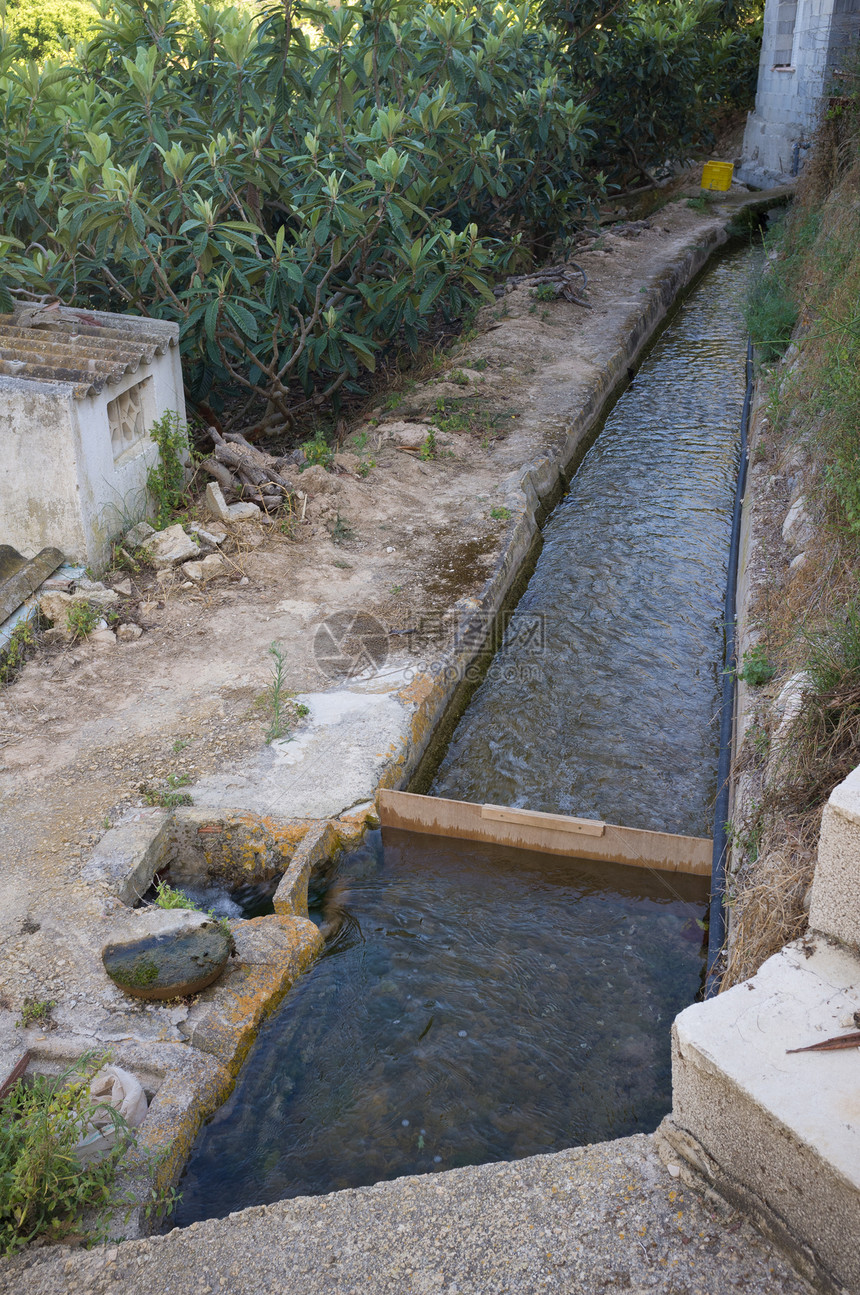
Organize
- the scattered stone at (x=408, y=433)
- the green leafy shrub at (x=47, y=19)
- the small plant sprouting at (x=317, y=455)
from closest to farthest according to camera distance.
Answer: the small plant sprouting at (x=317, y=455) → the scattered stone at (x=408, y=433) → the green leafy shrub at (x=47, y=19)

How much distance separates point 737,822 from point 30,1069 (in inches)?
100

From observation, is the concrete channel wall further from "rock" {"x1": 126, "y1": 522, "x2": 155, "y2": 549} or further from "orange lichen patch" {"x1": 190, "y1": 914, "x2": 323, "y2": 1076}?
"rock" {"x1": 126, "y1": 522, "x2": 155, "y2": 549}

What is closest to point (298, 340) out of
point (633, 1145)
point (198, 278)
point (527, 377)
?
point (198, 278)

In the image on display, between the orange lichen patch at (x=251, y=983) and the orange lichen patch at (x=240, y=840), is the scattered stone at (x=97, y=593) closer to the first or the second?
the orange lichen patch at (x=240, y=840)

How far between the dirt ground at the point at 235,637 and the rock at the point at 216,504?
12cm

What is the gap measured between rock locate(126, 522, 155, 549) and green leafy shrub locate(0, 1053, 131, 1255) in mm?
3701

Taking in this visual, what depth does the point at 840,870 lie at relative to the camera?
94.2 inches

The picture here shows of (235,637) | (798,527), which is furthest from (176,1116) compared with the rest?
(798,527)

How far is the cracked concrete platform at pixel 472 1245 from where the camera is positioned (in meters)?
2.09

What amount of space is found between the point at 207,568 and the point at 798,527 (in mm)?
3446

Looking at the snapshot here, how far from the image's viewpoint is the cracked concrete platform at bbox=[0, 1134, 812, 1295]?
2.09 meters

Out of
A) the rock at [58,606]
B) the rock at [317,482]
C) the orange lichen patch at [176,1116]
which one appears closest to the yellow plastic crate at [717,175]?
the rock at [317,482]

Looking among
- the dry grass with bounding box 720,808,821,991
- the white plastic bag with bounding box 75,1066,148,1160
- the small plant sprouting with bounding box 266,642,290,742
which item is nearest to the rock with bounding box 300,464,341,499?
the small plant sprouting with bounding box 266,642,290,742

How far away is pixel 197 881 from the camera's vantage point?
3.90 meters
